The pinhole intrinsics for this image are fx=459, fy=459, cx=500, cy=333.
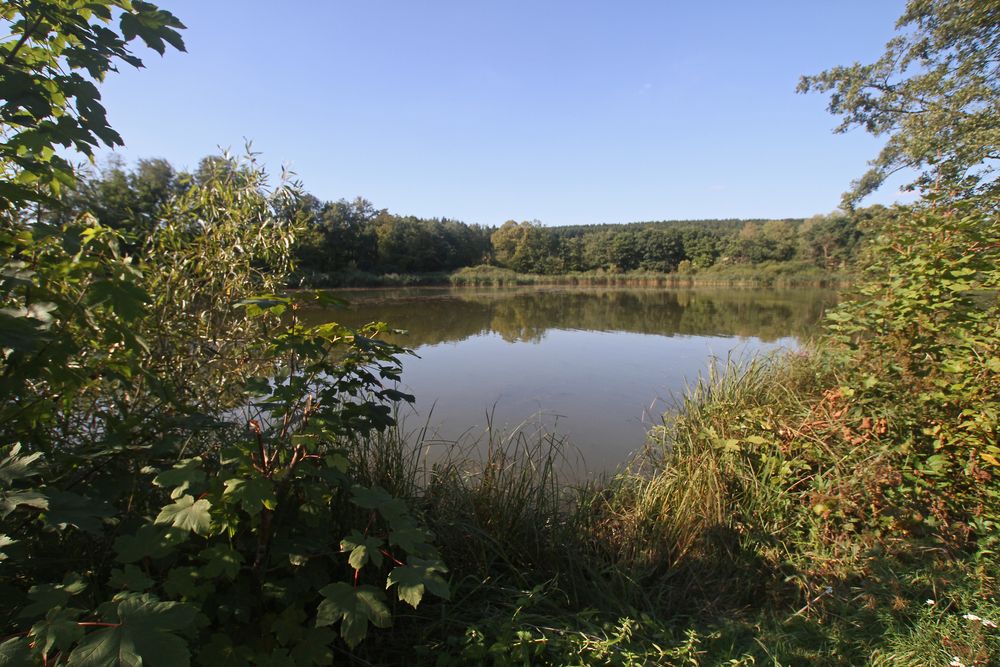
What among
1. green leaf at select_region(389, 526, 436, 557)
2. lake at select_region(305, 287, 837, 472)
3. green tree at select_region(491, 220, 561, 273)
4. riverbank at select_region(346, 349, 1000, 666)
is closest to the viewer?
green leaf at select_region(389, 526, 436, 557)

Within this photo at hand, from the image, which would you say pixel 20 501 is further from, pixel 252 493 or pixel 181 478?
pixel 252 493

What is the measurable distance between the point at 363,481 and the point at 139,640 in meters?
1.53

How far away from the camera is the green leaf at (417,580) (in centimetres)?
110

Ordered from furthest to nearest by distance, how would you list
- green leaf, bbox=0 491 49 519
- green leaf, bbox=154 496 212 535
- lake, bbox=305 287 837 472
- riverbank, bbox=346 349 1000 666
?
lake, bbox=305 287 837 472 < riverbank, bbox=346 349 1000 666 < green leaf, bbox=154 496 212 535 < green leaf, bbox=0 491 49 519

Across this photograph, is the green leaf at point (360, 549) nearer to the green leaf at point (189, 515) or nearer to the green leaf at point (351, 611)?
the green leaf at point (351, 611)

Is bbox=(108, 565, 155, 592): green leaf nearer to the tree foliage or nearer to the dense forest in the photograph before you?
the tree foliage

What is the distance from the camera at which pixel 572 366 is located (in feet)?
28.2

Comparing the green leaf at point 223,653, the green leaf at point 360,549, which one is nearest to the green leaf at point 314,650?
the green leaf at point 223,653

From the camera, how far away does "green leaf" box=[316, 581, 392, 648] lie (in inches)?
43.2

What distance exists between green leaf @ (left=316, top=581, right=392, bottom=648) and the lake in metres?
0.94

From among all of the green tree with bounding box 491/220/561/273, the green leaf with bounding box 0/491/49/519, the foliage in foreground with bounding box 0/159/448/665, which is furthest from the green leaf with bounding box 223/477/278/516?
the green tree with bounding box 491/220/561/273

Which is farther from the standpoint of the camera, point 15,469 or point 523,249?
point 523,249

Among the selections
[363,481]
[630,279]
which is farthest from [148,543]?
[630,279]

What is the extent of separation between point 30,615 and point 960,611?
116 inches
